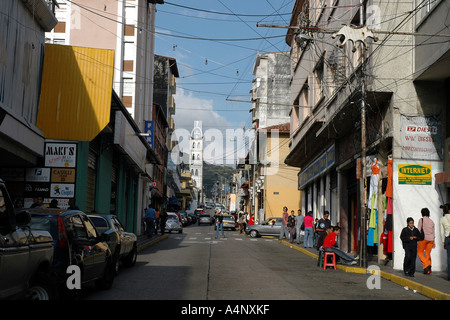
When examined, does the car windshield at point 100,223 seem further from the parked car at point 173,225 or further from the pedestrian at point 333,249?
the parked car at point 173,225

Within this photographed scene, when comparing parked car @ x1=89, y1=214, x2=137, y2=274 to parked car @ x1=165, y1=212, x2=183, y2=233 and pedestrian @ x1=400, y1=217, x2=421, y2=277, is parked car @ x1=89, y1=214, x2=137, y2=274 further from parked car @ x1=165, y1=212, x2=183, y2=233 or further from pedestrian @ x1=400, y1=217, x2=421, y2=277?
parked car @ x1=165, y1=212, x2=183, y2=233

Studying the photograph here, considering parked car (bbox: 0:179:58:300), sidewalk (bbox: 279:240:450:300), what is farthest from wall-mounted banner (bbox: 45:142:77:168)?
parked car (bbox: 0:179:58:300)

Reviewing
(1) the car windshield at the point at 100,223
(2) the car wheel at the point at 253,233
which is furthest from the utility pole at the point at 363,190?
(2) the car wheel at the point at 253,233

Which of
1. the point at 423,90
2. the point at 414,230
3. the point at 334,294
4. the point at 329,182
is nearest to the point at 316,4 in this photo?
the point at 329,182

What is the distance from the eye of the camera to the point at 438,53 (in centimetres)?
1421

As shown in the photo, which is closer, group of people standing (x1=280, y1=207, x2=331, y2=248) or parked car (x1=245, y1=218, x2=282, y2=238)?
group of people standing (x1=280, y1=207, x2=331, y2=248)

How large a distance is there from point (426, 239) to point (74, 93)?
12.6 m

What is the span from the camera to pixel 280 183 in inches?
2148

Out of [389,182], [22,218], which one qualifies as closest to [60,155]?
[389,182]

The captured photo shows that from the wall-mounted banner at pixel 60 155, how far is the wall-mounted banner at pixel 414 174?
10954mm

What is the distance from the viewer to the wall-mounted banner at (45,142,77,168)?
61.7 ft

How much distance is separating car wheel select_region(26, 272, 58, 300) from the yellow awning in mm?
12627

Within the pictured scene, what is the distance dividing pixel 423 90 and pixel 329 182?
1198 centimetres
